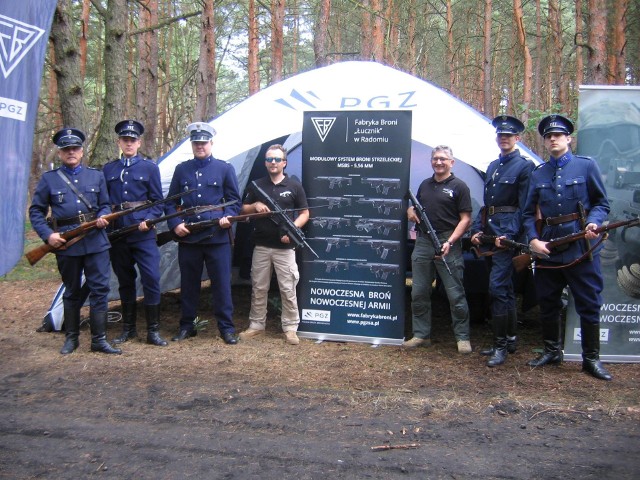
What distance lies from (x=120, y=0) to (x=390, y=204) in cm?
542

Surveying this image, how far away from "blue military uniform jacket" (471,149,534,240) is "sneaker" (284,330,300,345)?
2.18m

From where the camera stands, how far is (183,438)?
380cm

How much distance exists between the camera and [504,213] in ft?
18.5

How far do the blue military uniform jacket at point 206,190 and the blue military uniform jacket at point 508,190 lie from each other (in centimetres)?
247

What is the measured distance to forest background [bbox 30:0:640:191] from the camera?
888cm

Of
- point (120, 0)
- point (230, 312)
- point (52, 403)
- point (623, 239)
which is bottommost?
point (52, 403)

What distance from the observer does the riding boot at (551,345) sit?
548cm

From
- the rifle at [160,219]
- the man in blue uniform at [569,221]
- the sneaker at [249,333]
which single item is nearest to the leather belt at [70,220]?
the rifle at [160,219]

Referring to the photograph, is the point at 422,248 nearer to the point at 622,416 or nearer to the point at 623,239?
the point at 623,239

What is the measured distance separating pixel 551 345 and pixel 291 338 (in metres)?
2.49

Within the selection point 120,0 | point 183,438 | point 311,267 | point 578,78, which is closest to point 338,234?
point 311,267

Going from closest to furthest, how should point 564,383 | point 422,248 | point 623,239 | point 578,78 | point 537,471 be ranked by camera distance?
point 537,471 < point 564,383 < point 623,239 < point 422,248 < point 578,78

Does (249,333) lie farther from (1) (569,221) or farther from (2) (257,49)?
(2) (257,49)

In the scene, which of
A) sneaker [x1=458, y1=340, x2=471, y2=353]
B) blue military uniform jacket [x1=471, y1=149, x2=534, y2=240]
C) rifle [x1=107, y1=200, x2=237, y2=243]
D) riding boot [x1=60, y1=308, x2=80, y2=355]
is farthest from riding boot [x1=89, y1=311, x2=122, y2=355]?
blue military uniform jacket [x1=471, y1=149, x2=534, y2=240]
